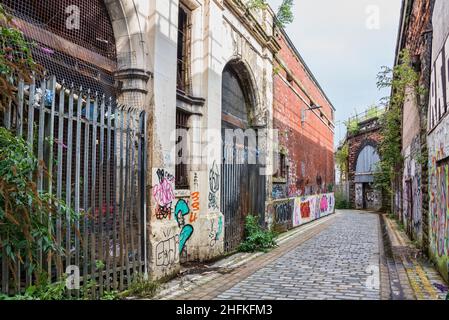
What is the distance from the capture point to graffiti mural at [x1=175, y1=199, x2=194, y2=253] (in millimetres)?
7219

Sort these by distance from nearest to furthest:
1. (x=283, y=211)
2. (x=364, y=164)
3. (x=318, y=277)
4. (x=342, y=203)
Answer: (x=318, y=277)
(x=283, y=211)
(x=364, y=164)
(x=342, y=203)

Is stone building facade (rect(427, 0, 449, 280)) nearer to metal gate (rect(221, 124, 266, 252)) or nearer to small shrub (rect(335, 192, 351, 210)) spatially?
metal gate (rect(221, 124, 266, 252))

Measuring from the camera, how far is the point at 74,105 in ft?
16.0

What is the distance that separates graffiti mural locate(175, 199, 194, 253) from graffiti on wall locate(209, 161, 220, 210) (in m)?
0.70

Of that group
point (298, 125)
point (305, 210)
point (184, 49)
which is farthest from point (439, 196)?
point (305, 210)

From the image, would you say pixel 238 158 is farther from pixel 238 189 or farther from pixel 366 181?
pixel 366 181

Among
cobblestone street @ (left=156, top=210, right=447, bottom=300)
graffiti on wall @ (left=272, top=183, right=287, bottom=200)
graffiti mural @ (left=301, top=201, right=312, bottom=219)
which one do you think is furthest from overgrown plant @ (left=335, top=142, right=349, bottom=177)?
cobblestone street @ (left=156, top=210, right=447, bottom=300)

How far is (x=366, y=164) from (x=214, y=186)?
2305 cm

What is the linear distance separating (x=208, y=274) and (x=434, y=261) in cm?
431

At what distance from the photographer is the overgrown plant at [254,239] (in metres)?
9.38

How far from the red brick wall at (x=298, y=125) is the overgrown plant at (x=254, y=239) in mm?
3500

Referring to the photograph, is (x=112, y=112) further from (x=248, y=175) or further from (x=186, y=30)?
(x=248, y=175)

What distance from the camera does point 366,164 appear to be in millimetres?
28625
